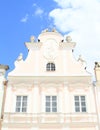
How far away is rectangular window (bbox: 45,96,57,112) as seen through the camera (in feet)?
57.1

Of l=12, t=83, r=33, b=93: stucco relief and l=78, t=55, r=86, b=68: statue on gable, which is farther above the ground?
l=78, t=55, r=86, b=68: statue on gable

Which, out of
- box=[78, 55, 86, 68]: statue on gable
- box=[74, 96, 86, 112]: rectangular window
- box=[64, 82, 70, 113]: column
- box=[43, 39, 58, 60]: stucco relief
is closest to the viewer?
box=[64, 82, 70, 113]: column

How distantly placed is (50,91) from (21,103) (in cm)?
217

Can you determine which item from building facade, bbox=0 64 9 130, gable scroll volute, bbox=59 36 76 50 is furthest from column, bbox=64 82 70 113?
building facade, bbox=0 64 9 130

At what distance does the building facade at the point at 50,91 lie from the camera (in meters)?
16.7

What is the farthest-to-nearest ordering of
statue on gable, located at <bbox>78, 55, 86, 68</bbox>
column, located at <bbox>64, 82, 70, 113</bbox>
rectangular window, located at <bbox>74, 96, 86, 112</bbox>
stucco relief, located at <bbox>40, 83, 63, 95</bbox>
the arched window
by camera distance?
statue on gable, located at <bbox>78, 55, 86, 68</bbox>, the arched window, stucco relief, located at <bbox>40, 83, 63, 95</bbox>, rectangular window, located at <bbox>74, 96, 86, 112</bbox>, column, located at <bbox>64, 82, 70, 113</bbox>

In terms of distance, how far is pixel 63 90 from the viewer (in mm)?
18031

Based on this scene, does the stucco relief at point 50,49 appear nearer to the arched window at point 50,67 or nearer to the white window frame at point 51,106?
the arched window at point 50,67

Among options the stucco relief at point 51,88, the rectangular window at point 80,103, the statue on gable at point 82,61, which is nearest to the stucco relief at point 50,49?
the statue on gable at point 82,61

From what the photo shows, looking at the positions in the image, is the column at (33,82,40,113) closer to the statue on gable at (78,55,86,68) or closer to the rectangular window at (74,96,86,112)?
the rectangular window at (74,96,86,112)

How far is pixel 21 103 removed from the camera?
57.8 ft

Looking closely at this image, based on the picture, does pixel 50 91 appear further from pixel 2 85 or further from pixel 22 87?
pixel 2 85

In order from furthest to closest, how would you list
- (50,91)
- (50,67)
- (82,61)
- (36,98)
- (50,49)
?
(50,49)
(82,61)
(50,67)
(50,91)
(36,98)

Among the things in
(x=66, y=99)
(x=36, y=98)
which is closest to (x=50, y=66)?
(x=36, y=98)
